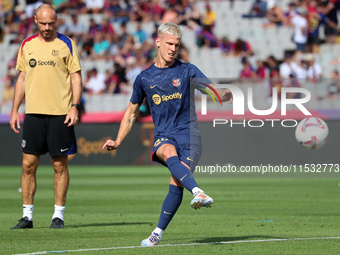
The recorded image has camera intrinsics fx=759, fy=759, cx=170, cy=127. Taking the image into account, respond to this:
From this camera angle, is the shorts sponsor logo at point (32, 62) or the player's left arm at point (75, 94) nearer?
the player's left arm at point (75, 94)

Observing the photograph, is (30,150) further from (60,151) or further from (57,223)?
(57,223)

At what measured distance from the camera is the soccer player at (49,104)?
866cm

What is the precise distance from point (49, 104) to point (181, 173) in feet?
8.67

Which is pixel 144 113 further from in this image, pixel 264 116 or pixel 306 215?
pixel 306 215

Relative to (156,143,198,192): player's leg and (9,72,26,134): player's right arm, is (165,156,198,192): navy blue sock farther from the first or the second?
(9,72,26,134): player's right arm

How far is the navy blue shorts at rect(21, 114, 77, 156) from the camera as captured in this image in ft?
28.4

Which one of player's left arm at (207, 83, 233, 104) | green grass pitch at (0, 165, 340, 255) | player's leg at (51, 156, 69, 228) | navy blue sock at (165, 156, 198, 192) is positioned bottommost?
green grass pitch at (0, 165, 340, 255)

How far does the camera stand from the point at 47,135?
8.71 metres

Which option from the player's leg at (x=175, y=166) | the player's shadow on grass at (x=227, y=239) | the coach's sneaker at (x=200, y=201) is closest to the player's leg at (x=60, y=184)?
the player's shadow on grass at (x=227, y=239)

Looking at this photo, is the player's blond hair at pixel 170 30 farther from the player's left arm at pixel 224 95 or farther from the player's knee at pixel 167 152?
the player's knee at pixel 167 152

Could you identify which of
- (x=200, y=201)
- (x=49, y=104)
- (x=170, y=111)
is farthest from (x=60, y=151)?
(x=200, y=201)

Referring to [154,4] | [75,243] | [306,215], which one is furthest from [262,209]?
[154,4]

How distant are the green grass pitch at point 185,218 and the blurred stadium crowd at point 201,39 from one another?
7.76m

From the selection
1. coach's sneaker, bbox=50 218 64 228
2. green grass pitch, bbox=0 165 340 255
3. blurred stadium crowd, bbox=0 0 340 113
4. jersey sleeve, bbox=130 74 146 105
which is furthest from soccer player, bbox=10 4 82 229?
blurred stadium crowd, bbox=0 0 340 113
